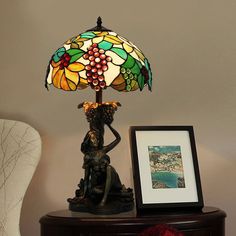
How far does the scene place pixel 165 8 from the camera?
197 centimetres

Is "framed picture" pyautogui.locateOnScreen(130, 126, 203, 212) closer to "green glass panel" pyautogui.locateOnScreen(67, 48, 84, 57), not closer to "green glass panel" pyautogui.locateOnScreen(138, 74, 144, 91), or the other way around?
"green glass panel" pyautogui.locateOnScreen(138, 74, 144, 91)

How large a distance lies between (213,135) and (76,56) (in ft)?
2.37

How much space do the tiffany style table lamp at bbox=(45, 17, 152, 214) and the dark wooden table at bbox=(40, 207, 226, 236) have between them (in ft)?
0.20

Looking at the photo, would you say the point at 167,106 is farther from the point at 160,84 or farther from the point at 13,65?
the point at 13,65

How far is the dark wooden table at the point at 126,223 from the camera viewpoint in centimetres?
137

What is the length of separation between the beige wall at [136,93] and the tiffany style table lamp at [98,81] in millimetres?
387

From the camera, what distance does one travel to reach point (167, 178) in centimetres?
157

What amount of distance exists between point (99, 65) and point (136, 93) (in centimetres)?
52

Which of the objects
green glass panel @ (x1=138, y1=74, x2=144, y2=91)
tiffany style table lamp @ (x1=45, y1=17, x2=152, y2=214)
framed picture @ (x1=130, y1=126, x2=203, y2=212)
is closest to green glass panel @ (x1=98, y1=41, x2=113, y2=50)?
tiffany style table lamp @ (x1=45, y1=17, x2=152, y2=214)

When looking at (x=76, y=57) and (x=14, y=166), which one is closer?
(x=76, y=57)

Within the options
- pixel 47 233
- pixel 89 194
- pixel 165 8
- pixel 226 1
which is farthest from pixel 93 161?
pixel 226 1

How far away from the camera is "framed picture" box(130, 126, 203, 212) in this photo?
4.99 feet

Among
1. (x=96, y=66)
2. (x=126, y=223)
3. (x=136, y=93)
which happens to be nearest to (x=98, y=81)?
(x=96, y=66)

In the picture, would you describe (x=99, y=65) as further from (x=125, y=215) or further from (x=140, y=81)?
(x=125, y=215)
